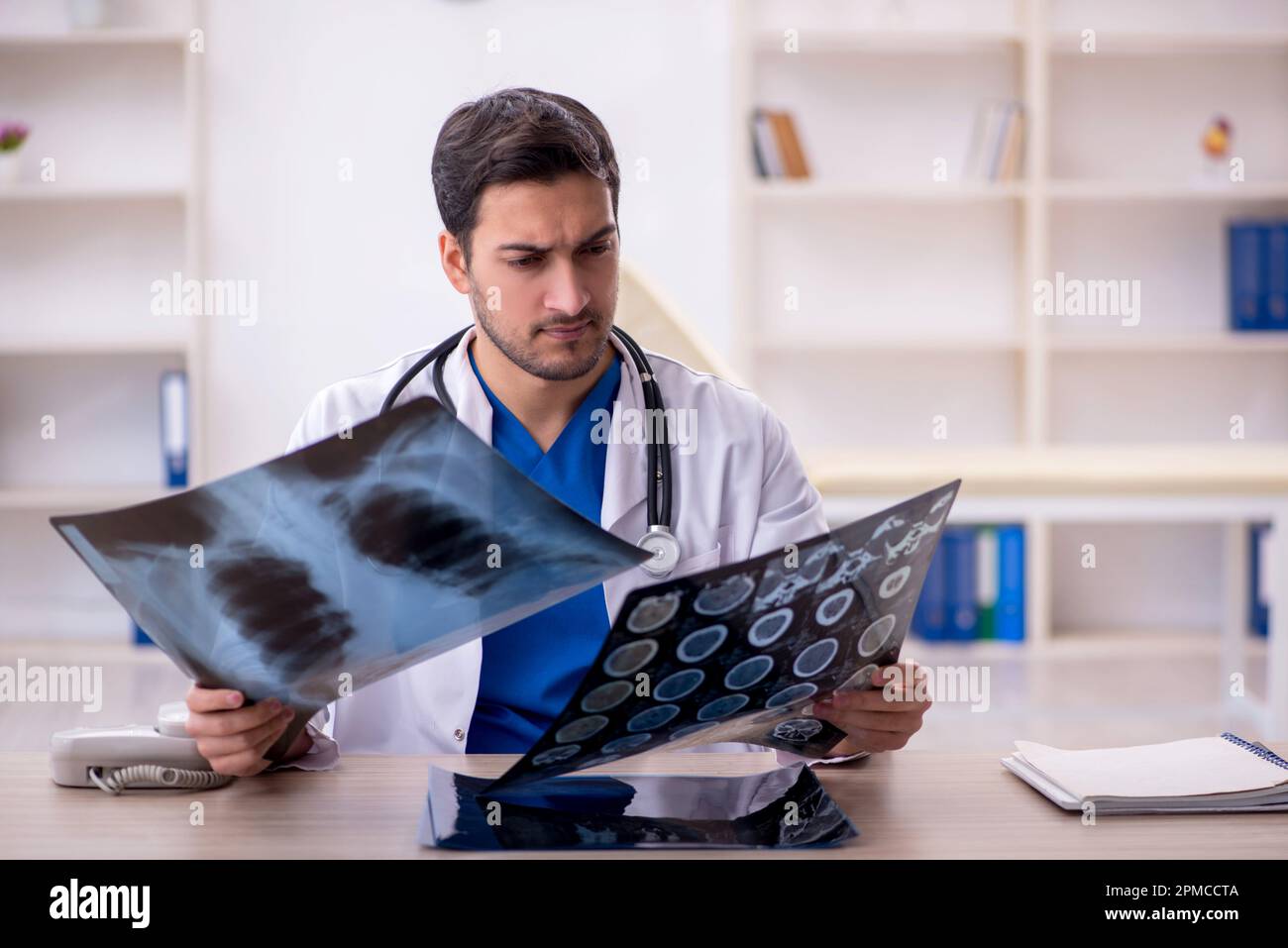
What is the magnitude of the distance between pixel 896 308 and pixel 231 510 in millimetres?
3670

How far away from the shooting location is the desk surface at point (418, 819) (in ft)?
2.56

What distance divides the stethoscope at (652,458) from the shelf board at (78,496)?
2.63 m

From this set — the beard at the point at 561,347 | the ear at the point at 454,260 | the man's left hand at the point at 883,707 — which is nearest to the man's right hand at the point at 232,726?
the man's left hand at the point at 883,707

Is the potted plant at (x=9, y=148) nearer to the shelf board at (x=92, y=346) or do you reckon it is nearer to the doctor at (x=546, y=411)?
the shelf board at (x=92, y=346)

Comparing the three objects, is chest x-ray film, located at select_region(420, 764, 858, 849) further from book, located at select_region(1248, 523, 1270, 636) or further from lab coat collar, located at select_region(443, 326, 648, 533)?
book, located at select_region(1248, 523, 1270, 636)

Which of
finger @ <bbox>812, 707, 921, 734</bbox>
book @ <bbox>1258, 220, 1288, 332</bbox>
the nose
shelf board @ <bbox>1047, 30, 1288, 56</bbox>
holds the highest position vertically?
shelf board @ <bbox>1047, 30, 1288, 56</bbox>

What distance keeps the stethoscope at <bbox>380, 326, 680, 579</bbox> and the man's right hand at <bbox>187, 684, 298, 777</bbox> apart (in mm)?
329

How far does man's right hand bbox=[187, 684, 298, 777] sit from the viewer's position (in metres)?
0.89

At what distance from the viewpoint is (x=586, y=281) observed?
50.4 inches

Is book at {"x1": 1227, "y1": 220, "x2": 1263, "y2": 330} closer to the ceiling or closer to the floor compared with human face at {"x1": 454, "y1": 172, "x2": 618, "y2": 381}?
closer to the ceiling

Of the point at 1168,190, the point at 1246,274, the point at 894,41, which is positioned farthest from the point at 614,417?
the point at 1246,274

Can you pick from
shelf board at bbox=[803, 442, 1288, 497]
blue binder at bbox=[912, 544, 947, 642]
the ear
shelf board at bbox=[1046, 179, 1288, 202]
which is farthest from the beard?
shelf board at bbox=[1046, 179, 1288, 202]

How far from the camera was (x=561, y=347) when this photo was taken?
1285 mm
